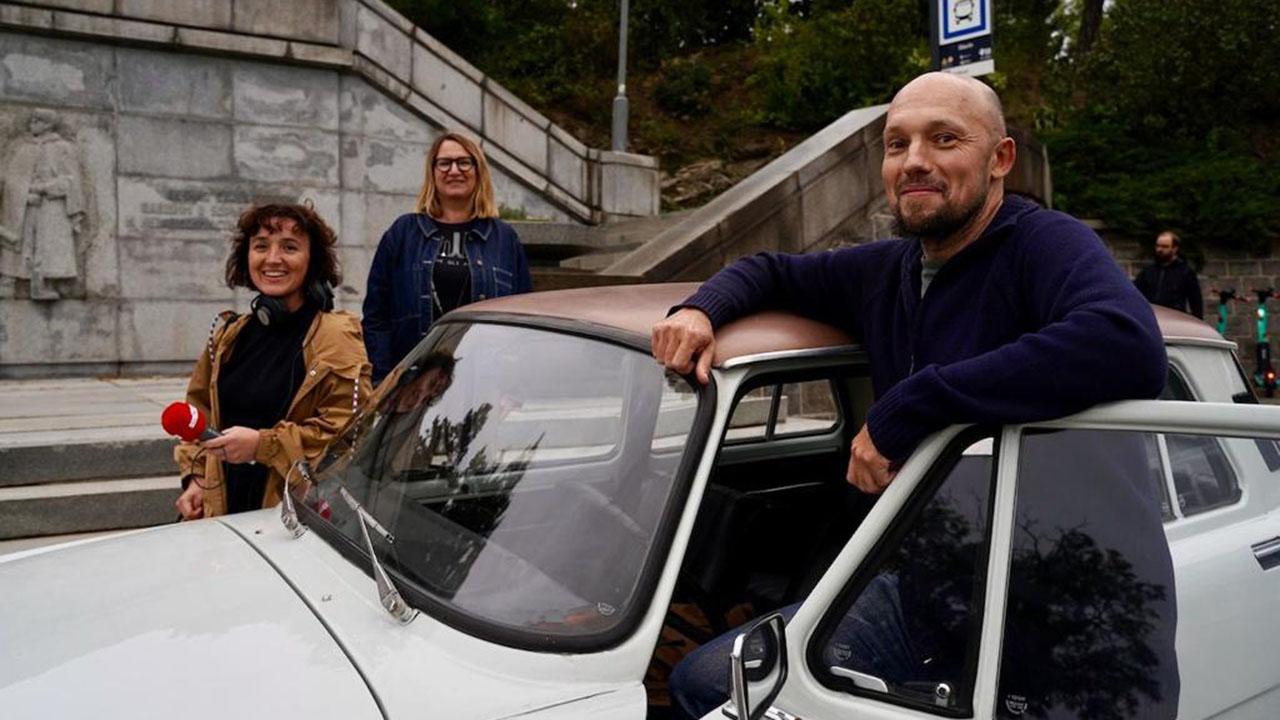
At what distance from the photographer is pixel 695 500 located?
1.92m

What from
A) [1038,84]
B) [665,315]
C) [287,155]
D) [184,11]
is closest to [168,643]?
[665,315]

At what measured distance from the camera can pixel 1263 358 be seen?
15.0 m

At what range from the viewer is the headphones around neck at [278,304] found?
3.29 metres

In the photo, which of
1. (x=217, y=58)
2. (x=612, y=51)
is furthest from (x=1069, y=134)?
(x=217, y=58)

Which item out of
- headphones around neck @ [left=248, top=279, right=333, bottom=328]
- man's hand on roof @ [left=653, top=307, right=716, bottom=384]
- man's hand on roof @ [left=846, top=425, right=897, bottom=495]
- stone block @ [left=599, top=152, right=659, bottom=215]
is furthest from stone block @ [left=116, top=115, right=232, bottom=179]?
man's hand on roof @ [left=846, top=425, right=897, bottom=495]

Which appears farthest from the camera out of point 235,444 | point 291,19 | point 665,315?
point 291,19

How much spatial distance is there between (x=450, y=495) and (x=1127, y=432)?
133 centimetres

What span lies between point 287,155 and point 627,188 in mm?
4790

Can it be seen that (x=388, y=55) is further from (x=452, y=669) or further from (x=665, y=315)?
(x=452, y=669)

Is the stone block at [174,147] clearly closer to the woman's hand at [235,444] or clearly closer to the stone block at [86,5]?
the stone block at [86,5]

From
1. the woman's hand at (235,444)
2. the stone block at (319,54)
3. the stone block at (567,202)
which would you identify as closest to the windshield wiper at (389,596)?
the woman's hand at (235,444)

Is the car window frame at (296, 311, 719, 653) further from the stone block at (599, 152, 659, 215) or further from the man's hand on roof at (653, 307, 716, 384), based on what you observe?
the stone block at (599, 152, 659, 215)

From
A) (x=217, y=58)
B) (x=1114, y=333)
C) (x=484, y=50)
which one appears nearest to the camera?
(x=1114, y=333)

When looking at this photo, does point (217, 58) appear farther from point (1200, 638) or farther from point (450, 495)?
point (1200, 638)
